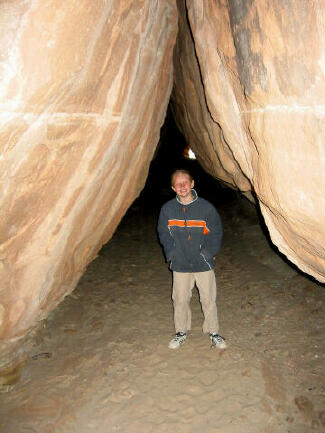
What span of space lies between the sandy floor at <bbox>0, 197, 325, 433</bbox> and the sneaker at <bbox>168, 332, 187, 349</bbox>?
57mm

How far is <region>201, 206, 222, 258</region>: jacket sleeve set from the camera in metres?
3.28

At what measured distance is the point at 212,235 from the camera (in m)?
3.32

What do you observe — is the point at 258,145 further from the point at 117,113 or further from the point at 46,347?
the point at 46,347

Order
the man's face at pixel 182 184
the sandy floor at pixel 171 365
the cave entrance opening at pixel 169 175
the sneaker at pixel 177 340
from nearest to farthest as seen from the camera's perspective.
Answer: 1. the sandy floor at pixel 171 365
2. the man's face at pixel 182 184
3. the sneaker at pixel 177 340
4. the cave entrance opening at pixel 169 175

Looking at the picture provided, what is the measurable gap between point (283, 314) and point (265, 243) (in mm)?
Result: 2198

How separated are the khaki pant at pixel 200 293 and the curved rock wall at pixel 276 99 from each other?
822mm

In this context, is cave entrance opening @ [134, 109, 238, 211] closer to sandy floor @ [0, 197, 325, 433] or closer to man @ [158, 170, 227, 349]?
sandy floor @ [0, 197, 325, 433]

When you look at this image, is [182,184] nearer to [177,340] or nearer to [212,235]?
[212,235]

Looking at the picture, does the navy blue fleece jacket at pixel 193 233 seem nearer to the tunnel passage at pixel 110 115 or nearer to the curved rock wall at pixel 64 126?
the tunnel passage at pixel 110 115

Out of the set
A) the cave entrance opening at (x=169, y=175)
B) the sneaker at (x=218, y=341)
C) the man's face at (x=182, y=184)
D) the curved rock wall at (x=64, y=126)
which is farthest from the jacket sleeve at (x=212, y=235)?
the cave entrance opening at (x=169, y=175)

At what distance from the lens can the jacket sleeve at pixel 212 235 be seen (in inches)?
129

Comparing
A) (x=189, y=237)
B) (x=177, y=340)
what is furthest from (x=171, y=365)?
(x=189, y=237)

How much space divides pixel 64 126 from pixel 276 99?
1.45 metres

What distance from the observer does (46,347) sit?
3668mm
